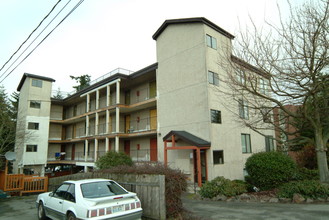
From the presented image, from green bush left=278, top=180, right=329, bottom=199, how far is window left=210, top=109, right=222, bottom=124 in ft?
20.4

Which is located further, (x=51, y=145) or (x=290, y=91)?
(x=51, y=145)

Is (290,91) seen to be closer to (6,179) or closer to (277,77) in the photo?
(277,77)

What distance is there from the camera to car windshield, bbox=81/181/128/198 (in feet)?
21.2

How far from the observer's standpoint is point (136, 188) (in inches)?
319

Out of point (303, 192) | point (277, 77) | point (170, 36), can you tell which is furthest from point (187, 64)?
point (303, 192)

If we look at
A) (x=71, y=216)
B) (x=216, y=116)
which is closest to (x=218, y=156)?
(x=216, y=116)

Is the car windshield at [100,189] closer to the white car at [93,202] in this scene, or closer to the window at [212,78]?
the white car at [93,202]

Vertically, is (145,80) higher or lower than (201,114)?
higher

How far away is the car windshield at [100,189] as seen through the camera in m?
6.45

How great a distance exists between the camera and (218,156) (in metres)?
15.5

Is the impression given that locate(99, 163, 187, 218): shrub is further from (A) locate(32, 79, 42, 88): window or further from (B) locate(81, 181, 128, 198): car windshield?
(A) locate(32, 79, 42, 88): window

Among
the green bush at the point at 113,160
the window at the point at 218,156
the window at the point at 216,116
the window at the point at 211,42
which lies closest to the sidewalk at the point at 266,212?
the window at the point at 218,156

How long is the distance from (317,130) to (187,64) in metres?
9.61

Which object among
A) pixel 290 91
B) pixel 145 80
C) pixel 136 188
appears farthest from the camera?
pixel 145 80
